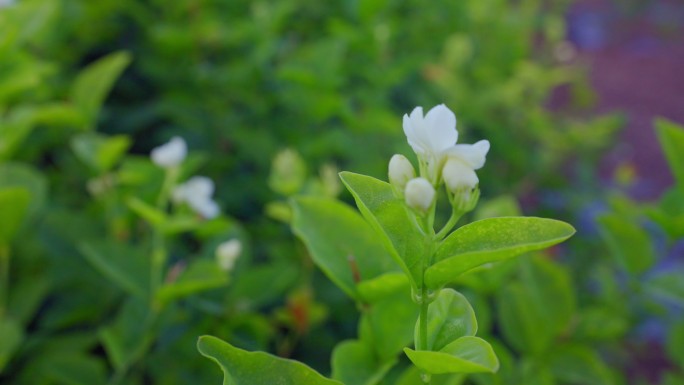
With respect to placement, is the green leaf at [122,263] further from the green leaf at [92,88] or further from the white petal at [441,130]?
the white petal at [441,130]

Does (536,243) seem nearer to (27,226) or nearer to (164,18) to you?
(27,226)

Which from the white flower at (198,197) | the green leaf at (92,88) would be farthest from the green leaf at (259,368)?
the green leaf at (92,88)

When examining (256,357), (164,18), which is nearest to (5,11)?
(164,18)

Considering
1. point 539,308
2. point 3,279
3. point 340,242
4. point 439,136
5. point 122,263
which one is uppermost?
point 439,136

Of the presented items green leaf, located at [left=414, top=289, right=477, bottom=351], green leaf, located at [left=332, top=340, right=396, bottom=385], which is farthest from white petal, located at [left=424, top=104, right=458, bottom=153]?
green leaf, located at [left=332, top=340, right=396, bottom=385]

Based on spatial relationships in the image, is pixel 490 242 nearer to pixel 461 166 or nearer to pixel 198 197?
pixel 461 166

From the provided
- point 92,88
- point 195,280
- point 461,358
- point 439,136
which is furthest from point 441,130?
point 92,88
